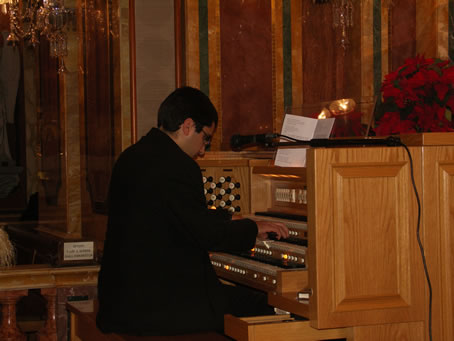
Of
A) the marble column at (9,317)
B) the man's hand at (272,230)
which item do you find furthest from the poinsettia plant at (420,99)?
the marble column at (9,317)

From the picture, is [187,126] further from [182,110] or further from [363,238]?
[363,238]

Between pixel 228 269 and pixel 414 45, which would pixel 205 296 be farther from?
pixel 414 45

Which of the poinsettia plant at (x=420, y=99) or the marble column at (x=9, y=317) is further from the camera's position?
the marble column at (x=9, y=317)

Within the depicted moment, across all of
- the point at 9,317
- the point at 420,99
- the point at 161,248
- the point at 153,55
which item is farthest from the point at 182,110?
the point at 153,55

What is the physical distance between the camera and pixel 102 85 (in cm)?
680

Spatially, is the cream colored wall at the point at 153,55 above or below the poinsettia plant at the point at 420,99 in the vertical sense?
above

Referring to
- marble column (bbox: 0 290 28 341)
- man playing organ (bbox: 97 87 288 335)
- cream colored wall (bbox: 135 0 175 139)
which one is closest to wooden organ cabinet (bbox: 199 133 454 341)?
man playing organ (bbox: 97 87 288 335)

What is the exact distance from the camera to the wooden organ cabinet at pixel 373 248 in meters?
3.00

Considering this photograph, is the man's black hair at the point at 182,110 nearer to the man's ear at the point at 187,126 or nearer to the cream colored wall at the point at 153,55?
the man's ear at the point at 187,126

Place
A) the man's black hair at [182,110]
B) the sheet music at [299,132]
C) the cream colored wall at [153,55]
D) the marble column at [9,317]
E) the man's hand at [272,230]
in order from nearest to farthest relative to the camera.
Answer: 1. the man's black hair at [182,110]
2. the man's hand at [272,230]
3. the sheet music at [299,132]
4. the marble column at [9,317]
5. the cream colored wall at [153,55]

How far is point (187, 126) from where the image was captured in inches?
135

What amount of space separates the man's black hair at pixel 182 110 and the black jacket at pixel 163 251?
0.52 feet

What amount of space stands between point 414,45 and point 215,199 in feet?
8.48

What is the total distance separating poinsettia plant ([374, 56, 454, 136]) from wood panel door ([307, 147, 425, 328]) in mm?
479
